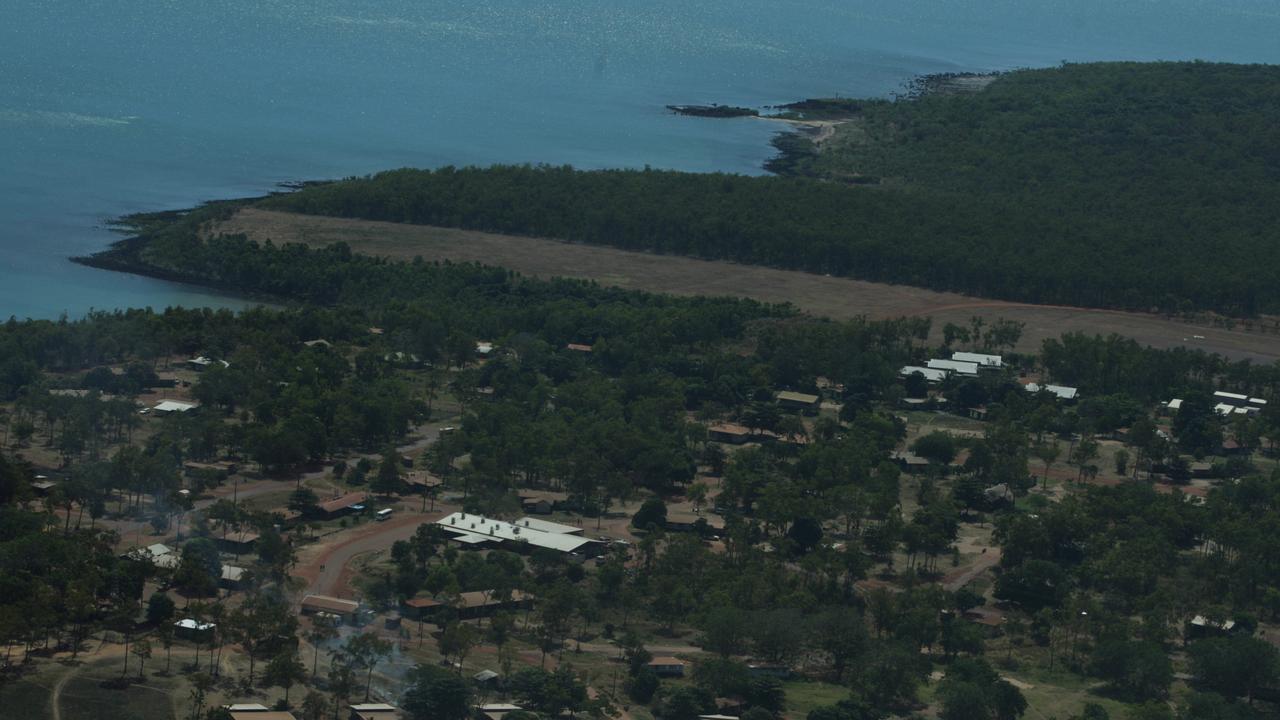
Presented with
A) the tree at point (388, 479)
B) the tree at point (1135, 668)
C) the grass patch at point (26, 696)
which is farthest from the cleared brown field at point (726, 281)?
the grass patch at point (26, 696)

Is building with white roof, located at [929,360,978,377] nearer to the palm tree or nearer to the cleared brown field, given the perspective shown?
the cleared brown field

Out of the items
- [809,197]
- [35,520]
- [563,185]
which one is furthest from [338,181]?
[35,520]

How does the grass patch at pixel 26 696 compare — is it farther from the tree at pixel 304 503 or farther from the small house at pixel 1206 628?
the small house at pixel 1206 628

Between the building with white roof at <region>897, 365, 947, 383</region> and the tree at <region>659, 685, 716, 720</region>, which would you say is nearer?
the tree at <region>659, 685, 716, 720</region>

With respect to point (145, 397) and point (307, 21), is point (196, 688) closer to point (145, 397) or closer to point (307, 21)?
point (145, 397)

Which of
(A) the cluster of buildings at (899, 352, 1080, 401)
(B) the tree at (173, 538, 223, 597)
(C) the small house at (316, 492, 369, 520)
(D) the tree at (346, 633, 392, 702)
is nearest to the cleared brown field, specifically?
(A) the cluster of buildings at (899, 352, 1080, 401)

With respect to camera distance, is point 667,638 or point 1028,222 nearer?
point 667,638
